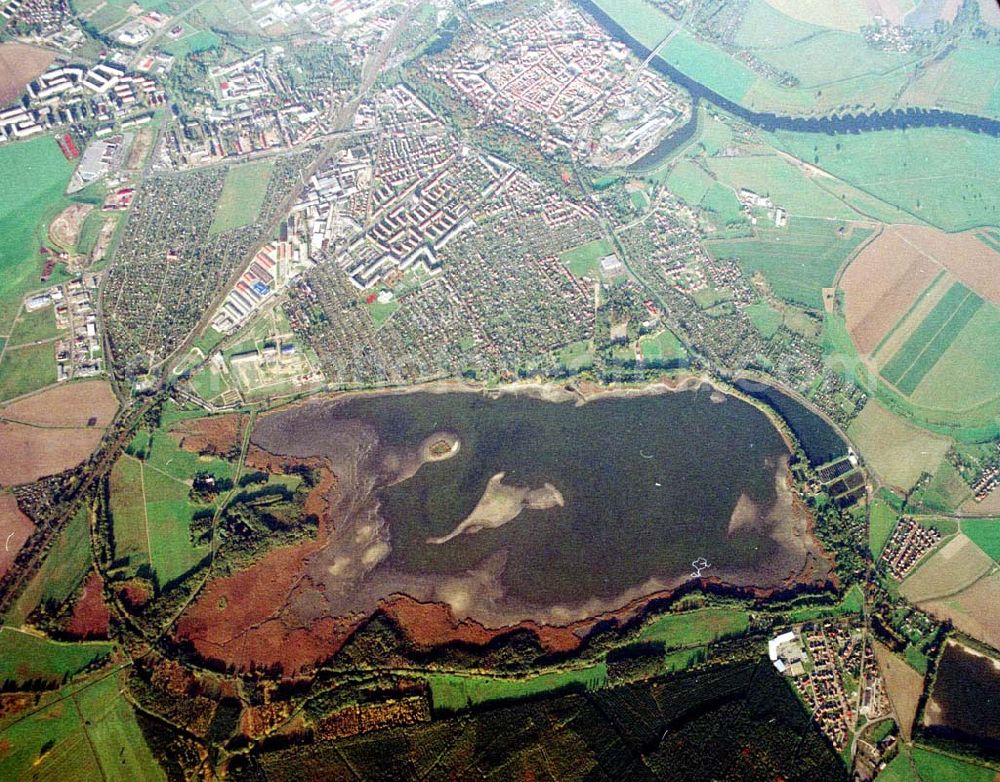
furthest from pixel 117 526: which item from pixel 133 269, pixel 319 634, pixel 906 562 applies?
pixel 906 562

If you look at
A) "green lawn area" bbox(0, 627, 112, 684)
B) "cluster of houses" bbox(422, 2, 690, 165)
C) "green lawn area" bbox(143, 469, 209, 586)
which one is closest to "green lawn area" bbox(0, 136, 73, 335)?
"green lawn area" bbox(143, 469, 209, 586)

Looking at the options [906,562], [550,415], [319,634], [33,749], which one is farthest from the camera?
[550,415]

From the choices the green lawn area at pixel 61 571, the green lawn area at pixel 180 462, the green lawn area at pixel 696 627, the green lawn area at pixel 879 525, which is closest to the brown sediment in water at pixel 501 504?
the green lawn area at pixel 696 627

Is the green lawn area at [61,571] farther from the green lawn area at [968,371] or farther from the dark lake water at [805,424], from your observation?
the green lawn area at [968,371]

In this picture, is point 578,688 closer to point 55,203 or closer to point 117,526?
point 117,526

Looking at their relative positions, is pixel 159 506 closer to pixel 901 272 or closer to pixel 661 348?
pixel 661 348

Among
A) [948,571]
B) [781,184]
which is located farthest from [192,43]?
[948,571]
